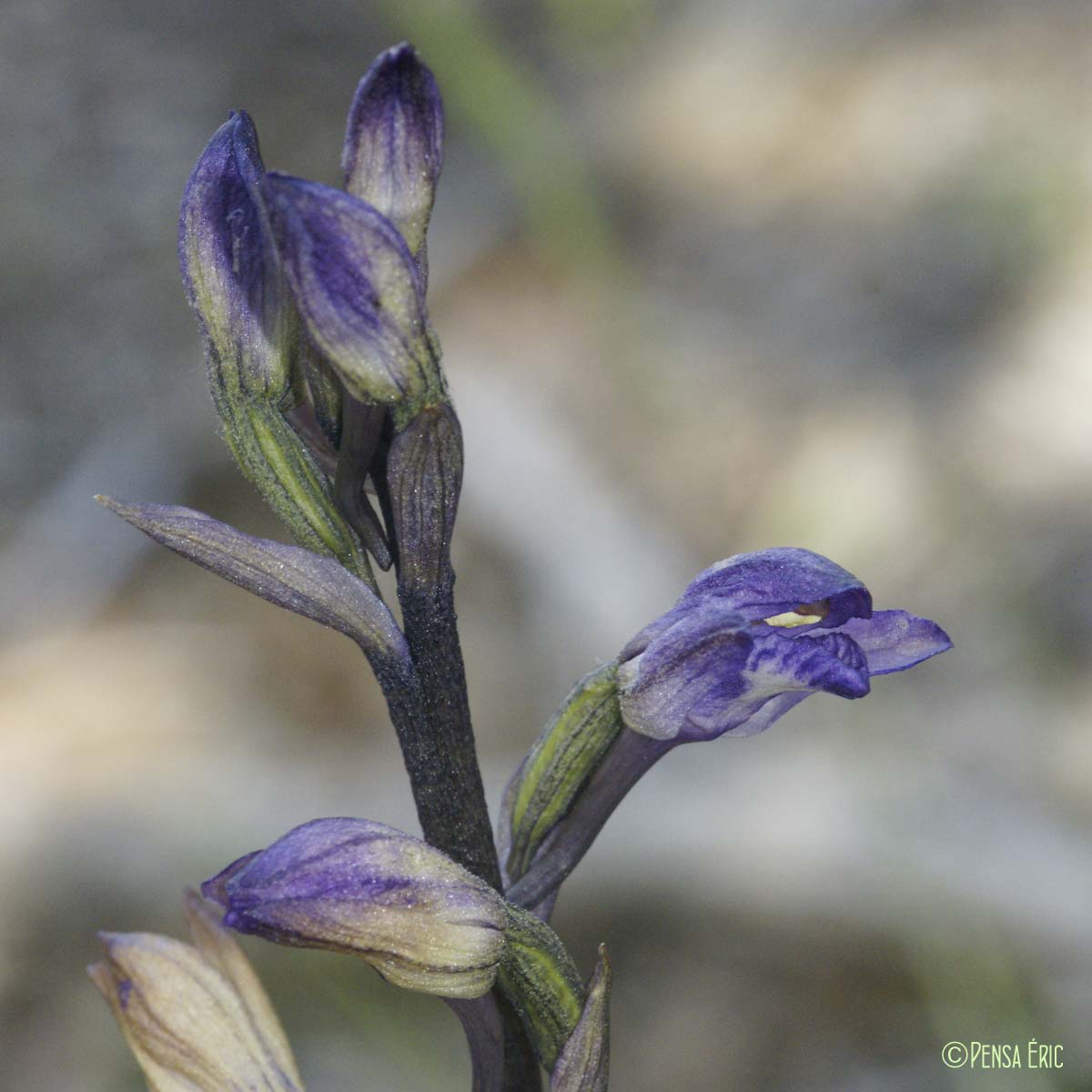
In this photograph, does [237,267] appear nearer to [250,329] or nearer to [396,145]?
[250,329]

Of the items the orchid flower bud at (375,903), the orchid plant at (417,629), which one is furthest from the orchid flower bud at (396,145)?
the orchid flower bud at (375,903)

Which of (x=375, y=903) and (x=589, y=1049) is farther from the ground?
(x=375, y=903)

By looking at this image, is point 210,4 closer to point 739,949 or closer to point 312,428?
point 739,949

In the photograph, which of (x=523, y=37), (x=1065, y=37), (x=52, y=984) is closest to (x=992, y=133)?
(x=1065, y=37)

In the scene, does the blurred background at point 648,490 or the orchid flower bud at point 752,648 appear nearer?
the orchid flower bud at point 752,648

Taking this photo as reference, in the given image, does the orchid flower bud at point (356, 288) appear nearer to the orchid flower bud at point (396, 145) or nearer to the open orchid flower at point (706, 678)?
the orchid flower bud at point (396, 145)

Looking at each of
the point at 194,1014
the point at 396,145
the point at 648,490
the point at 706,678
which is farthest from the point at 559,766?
the point at 648,490
